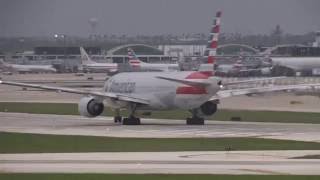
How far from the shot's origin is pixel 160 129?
192 feet

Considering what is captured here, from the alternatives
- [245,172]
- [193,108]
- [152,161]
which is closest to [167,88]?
[193,108]

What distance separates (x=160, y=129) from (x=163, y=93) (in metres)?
7.07

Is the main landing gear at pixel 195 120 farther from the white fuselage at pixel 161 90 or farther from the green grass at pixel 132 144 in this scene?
the green grass at pixel 132 144

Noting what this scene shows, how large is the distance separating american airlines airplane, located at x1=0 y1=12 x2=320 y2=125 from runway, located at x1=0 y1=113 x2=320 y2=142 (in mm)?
1286

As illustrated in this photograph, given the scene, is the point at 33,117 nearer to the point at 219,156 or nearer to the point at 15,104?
the point at 15,104

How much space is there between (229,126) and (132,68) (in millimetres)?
95059

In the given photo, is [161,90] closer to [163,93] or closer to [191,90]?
[163,93]

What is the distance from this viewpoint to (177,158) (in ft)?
119

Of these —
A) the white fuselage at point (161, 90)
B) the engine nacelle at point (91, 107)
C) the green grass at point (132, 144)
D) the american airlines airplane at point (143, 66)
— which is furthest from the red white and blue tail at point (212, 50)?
the american airlines airplane at point (143, 66)

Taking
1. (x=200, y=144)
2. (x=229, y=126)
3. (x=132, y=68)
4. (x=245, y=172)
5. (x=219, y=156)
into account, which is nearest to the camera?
(x=245, y=172)

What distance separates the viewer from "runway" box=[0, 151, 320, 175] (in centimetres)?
3127

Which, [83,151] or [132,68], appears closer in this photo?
[83,151]

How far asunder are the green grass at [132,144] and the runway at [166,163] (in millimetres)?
2712

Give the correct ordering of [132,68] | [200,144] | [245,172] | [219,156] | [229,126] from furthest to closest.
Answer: [132,68], [229,126], [200,144], [219,156], [245,172]
